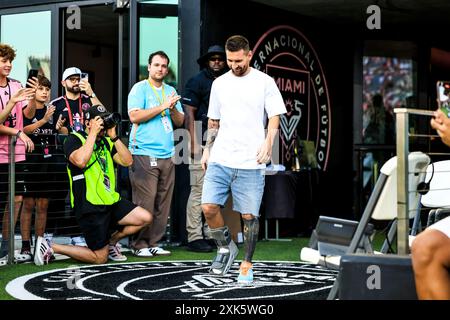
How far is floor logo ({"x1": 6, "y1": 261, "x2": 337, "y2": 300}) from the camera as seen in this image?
17.6 feet

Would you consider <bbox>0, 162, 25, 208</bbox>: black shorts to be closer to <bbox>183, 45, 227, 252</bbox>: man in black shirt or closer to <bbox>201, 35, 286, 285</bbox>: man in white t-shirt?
<bbox>183, 45, 227, 252</bbox>: man in black shirt

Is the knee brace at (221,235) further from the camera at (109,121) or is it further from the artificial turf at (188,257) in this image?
the camera at (109,121)

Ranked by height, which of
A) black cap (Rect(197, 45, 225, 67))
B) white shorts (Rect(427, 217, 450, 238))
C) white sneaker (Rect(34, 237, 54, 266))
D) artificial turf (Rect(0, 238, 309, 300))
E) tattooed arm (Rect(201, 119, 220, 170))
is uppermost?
black cap (Rect(197, 45, 225, 67))

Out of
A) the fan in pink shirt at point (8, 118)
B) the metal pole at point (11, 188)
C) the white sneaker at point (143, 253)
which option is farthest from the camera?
the white sneaker at point (143, 253)

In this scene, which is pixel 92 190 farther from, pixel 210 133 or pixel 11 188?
pixel 210 133

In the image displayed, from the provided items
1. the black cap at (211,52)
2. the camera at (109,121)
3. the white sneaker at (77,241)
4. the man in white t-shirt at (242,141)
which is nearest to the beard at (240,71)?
the man in white t-shirt at (242,141)

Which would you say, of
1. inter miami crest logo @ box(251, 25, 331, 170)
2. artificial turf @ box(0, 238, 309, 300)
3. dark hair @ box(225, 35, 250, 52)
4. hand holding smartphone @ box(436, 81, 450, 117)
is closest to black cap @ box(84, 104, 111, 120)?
artificial turf @ box(0, 238, 309, 300)

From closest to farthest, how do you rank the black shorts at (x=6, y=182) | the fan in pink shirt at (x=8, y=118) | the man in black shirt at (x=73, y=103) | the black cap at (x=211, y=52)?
the fan in pink shirt at (x=8, y=118)
the black shorts at (x=6, y=182)
the man in black shirt at (x=73, y=103)
the black cap at (x=211, y=52)

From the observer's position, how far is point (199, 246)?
813cm

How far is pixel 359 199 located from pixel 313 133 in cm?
133

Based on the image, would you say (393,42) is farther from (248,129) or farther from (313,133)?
(248,129)

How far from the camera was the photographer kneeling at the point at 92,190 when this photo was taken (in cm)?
699

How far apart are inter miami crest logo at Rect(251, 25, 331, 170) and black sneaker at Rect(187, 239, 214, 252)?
2.20 meters

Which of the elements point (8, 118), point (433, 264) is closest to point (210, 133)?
point (8, 118)
